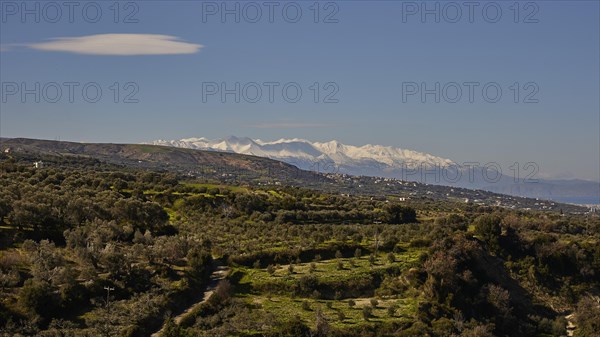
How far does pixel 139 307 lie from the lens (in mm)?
41688

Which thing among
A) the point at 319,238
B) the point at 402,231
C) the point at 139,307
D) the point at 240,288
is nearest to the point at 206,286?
the point at 240,288

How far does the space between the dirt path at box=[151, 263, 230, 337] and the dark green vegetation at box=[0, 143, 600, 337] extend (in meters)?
0.50

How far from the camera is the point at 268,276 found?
53.0 meters

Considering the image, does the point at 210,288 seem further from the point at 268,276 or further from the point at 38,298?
the point at 38,298

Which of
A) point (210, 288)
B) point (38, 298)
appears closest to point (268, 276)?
point (210, 288)

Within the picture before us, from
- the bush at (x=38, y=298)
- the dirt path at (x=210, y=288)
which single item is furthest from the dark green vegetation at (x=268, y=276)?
the dirt path at (x=210, y=288)

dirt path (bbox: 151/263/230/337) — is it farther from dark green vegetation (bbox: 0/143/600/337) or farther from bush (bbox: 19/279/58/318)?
bush (bbox: 19/279/58/318)

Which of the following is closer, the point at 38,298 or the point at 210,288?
the point at 38,298

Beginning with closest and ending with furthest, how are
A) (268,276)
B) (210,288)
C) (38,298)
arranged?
1. (38,298)
2. (210,288)
3. (268,276)

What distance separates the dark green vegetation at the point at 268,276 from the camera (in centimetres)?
4062

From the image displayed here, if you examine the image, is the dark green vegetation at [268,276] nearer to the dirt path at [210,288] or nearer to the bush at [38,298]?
the bush at [38,298]

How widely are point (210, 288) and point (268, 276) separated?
213 inches

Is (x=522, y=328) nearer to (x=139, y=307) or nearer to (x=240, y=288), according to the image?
(x=240, y=288)

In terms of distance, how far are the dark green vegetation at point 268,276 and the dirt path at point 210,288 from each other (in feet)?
1.65
